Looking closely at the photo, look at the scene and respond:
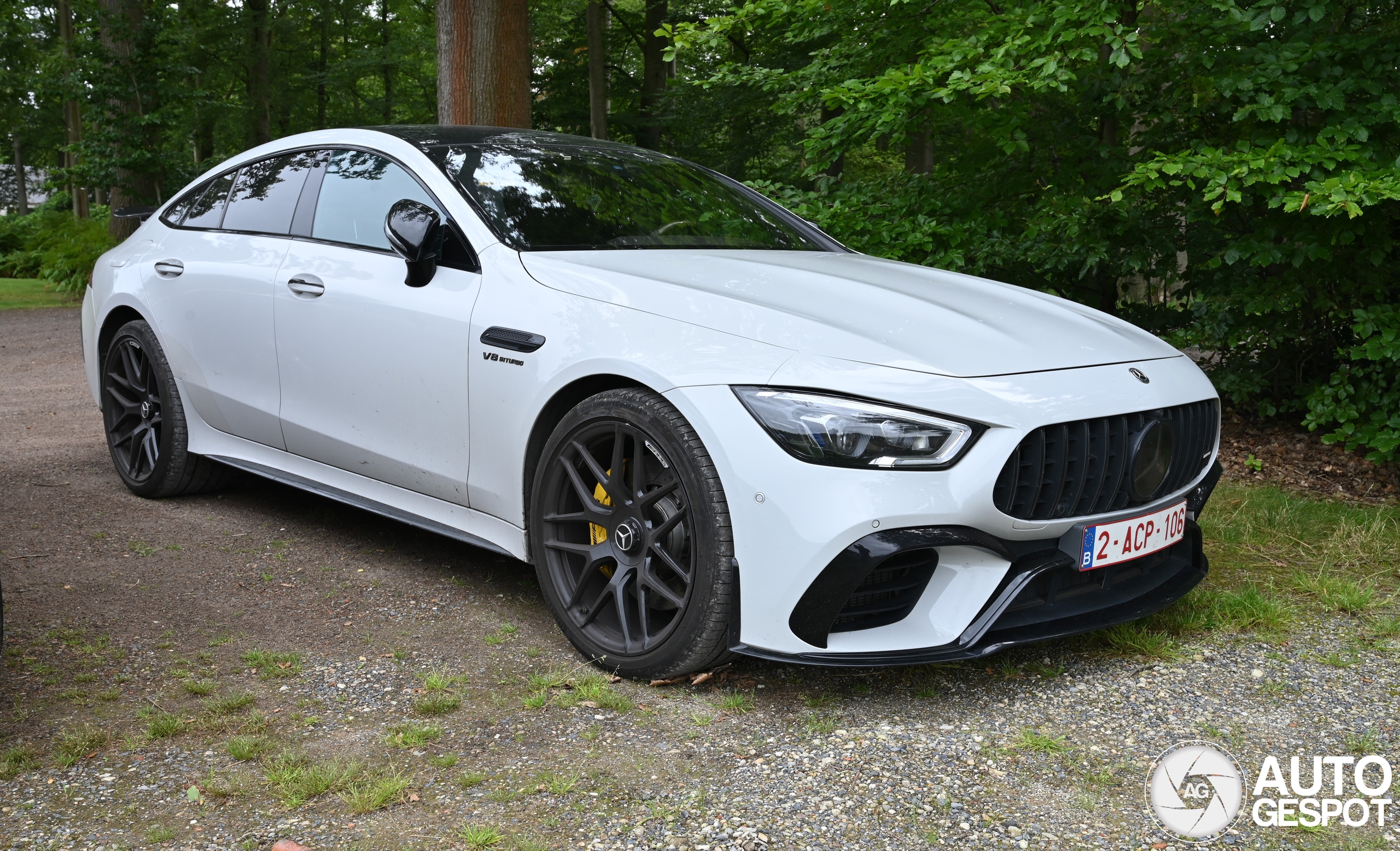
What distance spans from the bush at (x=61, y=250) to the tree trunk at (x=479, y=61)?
947cm

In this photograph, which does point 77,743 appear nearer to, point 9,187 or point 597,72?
point 597,72

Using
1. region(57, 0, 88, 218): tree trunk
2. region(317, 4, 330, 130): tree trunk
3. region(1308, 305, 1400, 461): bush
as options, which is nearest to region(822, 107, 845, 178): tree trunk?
region(1308, 305, 1400, 461): bush

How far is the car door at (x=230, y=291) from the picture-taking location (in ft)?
14.0

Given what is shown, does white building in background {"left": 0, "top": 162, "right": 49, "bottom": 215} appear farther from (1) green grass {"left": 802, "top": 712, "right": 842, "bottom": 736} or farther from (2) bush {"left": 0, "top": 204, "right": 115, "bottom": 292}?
(1) green grass {"left": 802, "top": 712, "right": 842, "bottom": 736}

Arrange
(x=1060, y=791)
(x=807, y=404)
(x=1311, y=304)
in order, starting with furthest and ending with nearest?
(x=1311, y=304) → (x=807, y=404) → (x=1060, y=791)

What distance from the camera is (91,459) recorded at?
5910 mm

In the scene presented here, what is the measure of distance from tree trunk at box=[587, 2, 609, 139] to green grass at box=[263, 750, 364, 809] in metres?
15.9

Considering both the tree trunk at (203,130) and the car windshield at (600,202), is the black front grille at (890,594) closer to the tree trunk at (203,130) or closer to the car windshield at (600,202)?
the car windshield at (600,202)

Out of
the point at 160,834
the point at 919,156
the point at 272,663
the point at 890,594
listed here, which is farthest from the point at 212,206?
the point at 919,156

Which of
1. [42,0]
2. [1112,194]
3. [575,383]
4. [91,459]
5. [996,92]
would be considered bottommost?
[91,459]

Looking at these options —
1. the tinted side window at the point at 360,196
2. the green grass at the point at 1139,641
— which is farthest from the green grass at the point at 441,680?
the green grass at the point at 1139,641

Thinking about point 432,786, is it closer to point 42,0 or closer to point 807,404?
point 807,404

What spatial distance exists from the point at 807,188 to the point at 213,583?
4.53m

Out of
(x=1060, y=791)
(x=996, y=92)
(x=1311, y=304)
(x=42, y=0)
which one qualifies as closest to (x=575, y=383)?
(x=1060, y=791)
